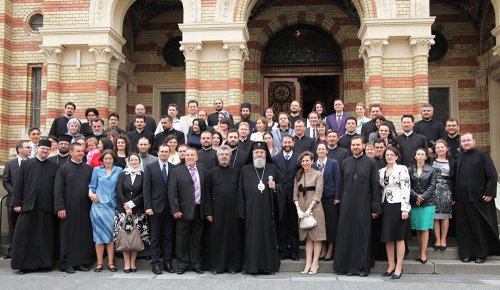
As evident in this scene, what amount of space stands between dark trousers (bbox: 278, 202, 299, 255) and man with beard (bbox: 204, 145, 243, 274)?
0.76 meters

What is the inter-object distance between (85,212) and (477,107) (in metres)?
14.0

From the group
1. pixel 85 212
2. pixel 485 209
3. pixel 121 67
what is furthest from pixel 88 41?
pixel 485 209

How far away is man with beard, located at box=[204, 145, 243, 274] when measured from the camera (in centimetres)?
789

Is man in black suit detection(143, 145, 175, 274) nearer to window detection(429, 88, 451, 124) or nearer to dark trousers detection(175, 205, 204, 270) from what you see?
dark trousers detection(175, 205, 204, 270)

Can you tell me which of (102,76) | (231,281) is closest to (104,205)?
A: (231,281)

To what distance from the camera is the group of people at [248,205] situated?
767 centimetres

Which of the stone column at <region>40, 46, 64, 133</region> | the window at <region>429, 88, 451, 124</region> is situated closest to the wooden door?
the window at <region>429, 88, 451, 124</region>

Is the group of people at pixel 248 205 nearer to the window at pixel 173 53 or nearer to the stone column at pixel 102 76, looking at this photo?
the stone column at pixel 102 76

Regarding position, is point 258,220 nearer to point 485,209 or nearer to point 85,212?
point 85,212

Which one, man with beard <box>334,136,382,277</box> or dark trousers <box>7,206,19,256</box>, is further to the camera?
dark trousers <box>7,206,19,256</box>

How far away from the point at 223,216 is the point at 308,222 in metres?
1.37

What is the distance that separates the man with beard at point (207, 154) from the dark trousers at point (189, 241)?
927 millimetres

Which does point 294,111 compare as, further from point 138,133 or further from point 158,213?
point 158,213

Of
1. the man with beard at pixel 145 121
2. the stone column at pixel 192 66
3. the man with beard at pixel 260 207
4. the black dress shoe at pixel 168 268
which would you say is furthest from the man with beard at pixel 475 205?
the stone column at pixel 192 66
